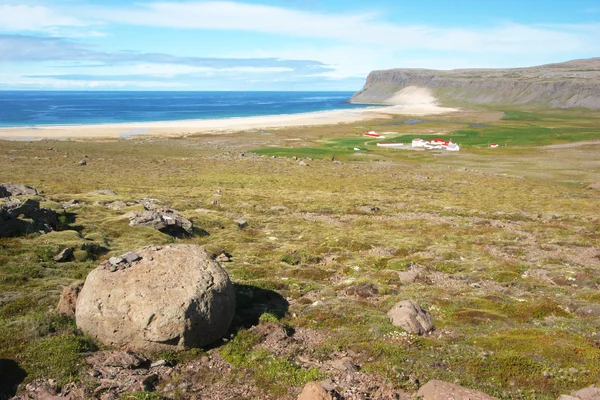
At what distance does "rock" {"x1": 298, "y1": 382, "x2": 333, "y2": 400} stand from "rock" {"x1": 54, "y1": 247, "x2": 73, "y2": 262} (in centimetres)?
1539

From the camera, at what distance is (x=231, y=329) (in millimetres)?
16516

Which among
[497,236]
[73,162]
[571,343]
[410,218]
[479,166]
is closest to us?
[571,343]

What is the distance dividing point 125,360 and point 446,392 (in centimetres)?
954

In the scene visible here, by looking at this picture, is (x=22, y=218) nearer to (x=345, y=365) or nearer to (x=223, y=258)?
(x=223, y=258)

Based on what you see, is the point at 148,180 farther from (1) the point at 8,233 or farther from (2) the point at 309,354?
(2) the point at 309,354

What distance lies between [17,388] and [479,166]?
87.3m

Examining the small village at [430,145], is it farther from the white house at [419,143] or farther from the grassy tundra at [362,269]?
the grassy tundra at [362,269]

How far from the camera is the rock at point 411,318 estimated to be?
17156 mm

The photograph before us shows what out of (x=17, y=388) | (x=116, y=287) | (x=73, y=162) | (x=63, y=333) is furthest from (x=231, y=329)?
(x=73, y=162)

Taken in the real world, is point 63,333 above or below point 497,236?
above

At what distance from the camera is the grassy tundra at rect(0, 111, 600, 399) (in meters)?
14.0

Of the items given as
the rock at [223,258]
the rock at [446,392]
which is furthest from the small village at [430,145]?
the rock at [446,392]

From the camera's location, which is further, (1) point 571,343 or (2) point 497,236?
(2) point 497,236

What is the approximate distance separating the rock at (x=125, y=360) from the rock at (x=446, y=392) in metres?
8.49
